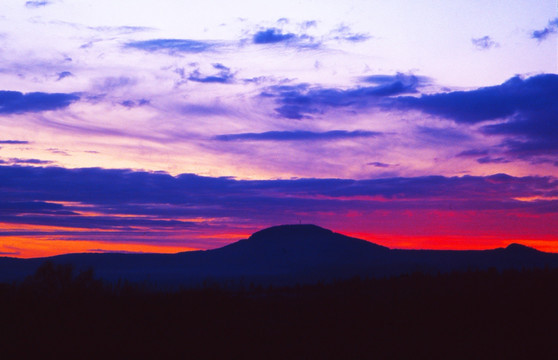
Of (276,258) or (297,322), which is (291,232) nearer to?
(276,258)

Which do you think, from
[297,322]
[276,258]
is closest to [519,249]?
[276,258]

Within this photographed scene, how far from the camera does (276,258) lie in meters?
138

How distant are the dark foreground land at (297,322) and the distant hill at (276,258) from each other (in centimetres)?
7020

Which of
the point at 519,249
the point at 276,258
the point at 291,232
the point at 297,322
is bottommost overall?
the point at 297,322

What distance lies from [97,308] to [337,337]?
6.96m

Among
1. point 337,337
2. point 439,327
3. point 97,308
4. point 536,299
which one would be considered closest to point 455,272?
point 536,299

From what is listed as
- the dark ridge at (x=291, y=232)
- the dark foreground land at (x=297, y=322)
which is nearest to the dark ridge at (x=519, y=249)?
the dark ridge at (x=291, y=232)

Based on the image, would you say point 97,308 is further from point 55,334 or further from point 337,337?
point 337,337

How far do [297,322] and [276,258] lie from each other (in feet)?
399

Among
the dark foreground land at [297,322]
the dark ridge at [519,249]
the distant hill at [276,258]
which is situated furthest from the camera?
the dark ridge at [519,249]

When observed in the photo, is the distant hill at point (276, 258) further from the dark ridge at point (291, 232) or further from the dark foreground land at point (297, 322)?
the dark foreground land at point (297, 322)

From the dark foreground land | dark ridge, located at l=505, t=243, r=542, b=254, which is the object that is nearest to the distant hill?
dark ridge, located at l=505, t=243, r=542, b=254

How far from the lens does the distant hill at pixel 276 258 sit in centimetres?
9906

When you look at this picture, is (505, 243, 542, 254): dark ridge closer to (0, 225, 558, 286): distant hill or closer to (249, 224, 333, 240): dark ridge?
(0, 225, 558, 286): distant hill
